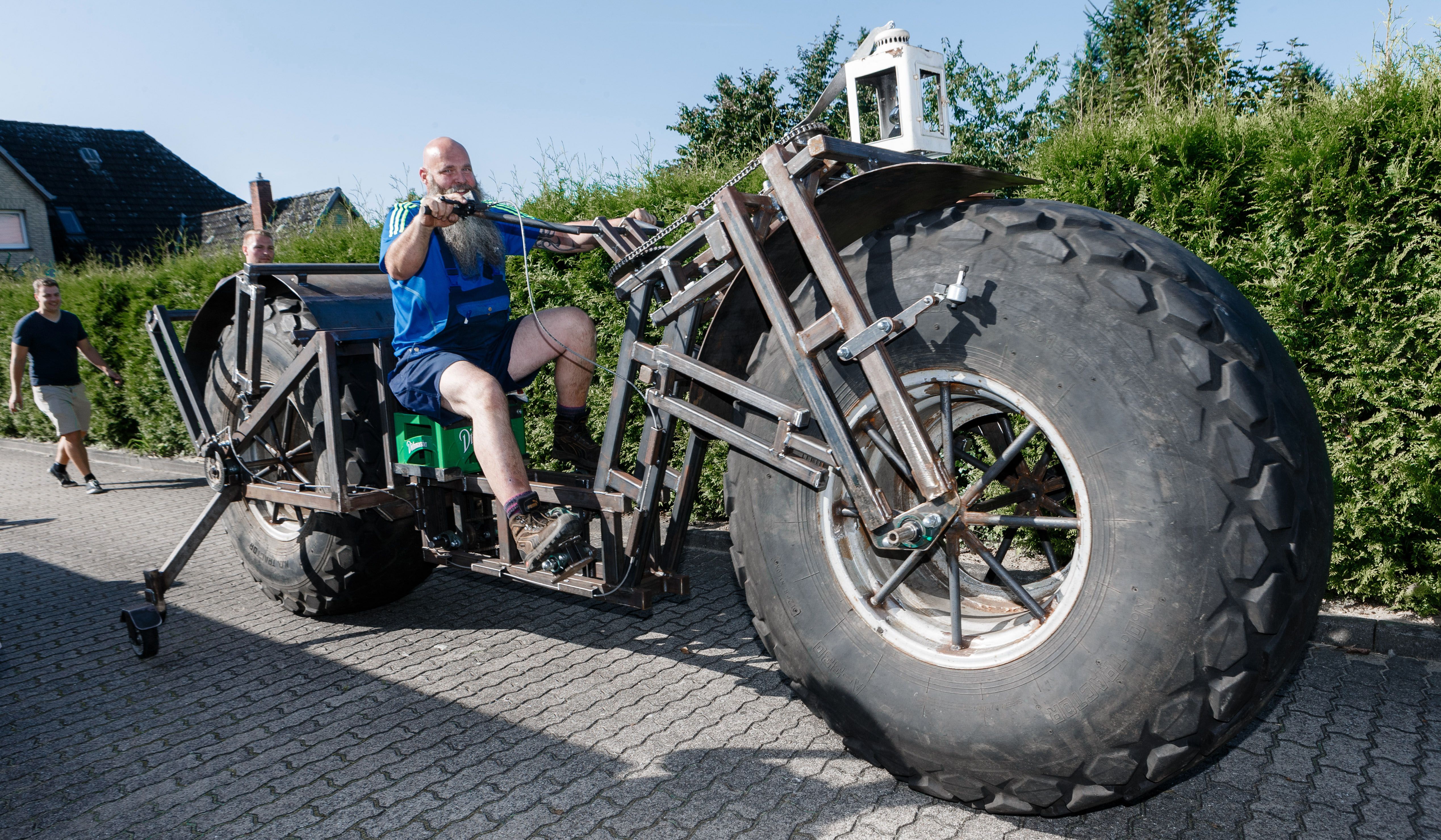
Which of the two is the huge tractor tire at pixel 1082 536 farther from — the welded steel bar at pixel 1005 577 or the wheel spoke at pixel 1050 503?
the wheel spoke at pixel 1050 503

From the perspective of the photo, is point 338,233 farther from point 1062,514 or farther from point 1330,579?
point 1330,579

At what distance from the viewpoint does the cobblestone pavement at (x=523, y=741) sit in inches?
96.5

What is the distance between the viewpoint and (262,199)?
28453 millimetres

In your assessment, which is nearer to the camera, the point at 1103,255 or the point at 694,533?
the point at 1103,255

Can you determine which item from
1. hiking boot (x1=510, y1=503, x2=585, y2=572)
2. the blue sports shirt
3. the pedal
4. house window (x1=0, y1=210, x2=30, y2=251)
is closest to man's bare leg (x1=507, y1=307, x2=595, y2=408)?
the blue sports shirt

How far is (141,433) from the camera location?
36.1 ft

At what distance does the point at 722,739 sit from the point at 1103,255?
191 cm

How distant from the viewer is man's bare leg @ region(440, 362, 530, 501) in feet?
10.2

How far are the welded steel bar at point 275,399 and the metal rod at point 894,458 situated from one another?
2496mm

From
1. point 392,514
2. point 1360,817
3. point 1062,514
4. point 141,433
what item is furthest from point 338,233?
point 1360,817

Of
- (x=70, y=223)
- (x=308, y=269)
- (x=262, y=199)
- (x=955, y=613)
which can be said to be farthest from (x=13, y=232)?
(x=955, y=613)

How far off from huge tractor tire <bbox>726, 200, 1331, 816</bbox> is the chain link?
408mm

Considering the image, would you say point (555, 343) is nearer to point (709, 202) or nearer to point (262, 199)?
point (709, 202)

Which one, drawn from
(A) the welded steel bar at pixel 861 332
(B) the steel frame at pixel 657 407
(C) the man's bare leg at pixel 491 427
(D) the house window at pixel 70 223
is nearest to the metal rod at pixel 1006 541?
(B) the steel frame at pixel 657 407
